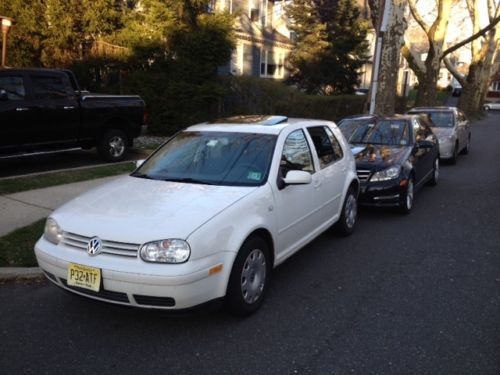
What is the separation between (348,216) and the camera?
6.12 metres

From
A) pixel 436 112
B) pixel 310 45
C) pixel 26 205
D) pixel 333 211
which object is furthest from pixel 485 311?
pixel 310 45

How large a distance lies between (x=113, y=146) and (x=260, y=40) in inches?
687

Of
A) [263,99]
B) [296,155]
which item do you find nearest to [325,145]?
[296,155]

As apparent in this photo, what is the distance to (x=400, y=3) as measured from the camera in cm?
1357

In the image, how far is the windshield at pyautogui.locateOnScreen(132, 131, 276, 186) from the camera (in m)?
4.30

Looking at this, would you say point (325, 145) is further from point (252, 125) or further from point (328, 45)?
point (328, 45)

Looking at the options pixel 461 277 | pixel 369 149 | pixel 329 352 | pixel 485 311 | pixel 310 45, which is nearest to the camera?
pixel 329 352

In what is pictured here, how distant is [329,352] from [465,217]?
459 cm

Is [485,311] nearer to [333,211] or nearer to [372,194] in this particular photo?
[333,211]

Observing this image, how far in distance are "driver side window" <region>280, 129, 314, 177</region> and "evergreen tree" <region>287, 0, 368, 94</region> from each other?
787 inches

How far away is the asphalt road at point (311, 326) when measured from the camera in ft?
10.7

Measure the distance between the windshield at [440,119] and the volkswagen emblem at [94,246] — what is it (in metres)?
11.2

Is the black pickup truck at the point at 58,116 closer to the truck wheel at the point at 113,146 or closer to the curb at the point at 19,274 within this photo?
the truck wheel at the point at 113,146

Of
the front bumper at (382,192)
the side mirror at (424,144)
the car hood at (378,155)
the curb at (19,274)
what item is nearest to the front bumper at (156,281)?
the curb at (19,274)
